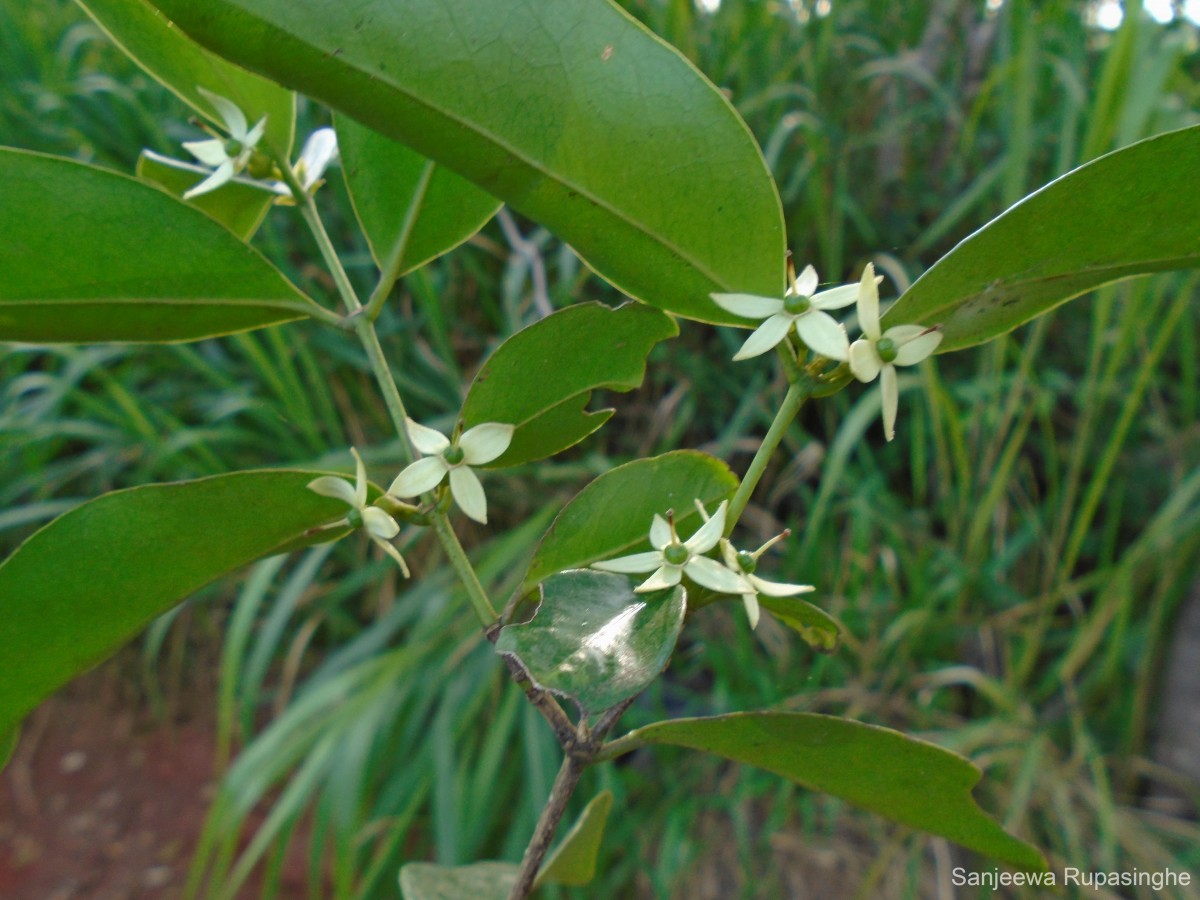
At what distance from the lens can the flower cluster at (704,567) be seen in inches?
7.4

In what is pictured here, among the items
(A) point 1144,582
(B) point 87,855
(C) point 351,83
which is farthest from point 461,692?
(C) point 351,83

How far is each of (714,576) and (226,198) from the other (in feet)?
0.65

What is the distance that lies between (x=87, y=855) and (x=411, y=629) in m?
0.49

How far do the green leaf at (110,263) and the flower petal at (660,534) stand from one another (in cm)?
11

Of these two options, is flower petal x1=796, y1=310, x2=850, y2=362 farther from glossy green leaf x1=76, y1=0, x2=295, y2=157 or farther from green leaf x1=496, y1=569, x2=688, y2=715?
glossy green leaf x1=76, y1=0, x2=295, y2=157

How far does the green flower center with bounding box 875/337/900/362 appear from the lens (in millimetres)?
190

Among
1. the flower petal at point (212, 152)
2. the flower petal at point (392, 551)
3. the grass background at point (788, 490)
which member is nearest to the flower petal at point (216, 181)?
the flower petal at point (212, 152)

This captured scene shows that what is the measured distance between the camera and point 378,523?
21cm

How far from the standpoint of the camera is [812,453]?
1.03 metres

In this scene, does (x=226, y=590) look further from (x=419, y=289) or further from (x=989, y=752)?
(x=989, y=752)

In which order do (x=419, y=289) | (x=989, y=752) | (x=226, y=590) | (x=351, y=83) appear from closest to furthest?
(x=351, y=83), (x=989, y=752), (x=419, y=289), (x=226, y=590)

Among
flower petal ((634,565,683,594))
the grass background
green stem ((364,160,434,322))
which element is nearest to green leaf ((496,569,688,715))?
flower petal ((634,565,683,594))

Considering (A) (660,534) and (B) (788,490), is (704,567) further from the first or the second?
(B) (788,490)

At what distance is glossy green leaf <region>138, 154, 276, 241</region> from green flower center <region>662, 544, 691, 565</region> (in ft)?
0.56
